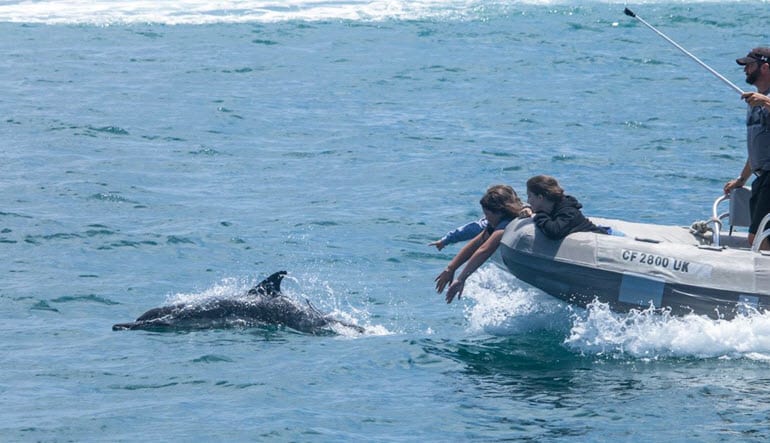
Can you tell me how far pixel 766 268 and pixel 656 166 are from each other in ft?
31.1

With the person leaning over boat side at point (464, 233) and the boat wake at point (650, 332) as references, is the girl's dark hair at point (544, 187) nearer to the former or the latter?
the person leaning over boat side at point (464, 233)

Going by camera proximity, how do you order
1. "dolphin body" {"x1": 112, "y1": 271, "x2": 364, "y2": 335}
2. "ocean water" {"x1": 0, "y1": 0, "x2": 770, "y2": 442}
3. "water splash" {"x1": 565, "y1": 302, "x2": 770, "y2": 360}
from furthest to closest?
"dolphin body" {"x1": 112, "y1": 271, "x2": 364, "y2": 335}, "water splash" {"x1": 565, "y1": 302, "x2": 770, "y2": 360}, "ocean water" {"x1": 0, "y1": 0, "x2": 770, "y2": 442}

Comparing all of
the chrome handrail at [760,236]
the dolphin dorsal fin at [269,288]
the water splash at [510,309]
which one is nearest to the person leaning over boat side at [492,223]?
the water splash at [510,309]

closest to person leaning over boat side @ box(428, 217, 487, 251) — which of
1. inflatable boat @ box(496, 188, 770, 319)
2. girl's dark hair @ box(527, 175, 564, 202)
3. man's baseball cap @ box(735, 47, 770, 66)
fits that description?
inflatable boat @ box(496, 188, 770, 319)

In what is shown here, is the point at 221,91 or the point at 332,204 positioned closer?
the point at 332,204

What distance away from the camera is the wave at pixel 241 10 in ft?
119

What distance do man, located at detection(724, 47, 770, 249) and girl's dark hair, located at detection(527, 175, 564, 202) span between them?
72.0 inches

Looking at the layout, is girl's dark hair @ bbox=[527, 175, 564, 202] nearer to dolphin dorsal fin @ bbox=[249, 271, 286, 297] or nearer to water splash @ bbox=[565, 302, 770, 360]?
water splash @ bbox=[565, 302, 770, 360]

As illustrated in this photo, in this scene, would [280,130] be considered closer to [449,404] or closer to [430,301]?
[430,301]

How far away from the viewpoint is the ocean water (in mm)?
10195

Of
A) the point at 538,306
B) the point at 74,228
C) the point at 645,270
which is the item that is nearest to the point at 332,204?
the point at 74,228

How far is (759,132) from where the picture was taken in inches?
450

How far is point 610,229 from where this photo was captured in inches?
475

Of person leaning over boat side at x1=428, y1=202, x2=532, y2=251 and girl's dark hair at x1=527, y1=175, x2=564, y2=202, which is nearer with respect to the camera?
girl's dark hair at x1=527, y1=175, x2=564, y2=202
